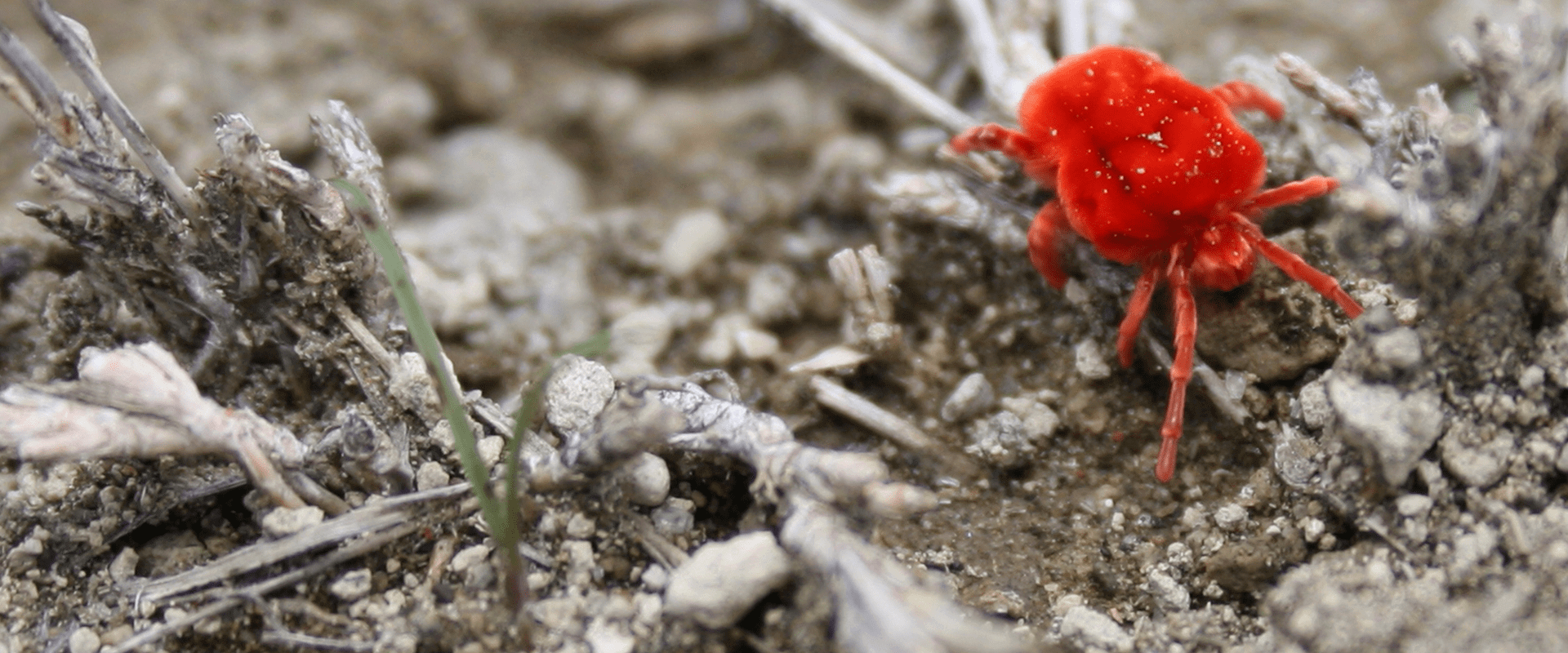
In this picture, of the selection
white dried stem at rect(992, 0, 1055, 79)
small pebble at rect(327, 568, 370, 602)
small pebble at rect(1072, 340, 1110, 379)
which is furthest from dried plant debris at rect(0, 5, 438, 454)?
white dried stem at rect(992, 0, 1055, 79)

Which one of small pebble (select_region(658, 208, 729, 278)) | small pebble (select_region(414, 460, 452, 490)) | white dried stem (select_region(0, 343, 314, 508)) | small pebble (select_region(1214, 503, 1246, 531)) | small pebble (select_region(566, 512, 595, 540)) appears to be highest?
white dried stem (select_region(0, 343, 314, 508))

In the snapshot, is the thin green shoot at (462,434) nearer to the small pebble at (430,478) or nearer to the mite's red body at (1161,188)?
the small pebble at (430,478)

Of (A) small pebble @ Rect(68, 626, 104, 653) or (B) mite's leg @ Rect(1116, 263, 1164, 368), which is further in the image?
(B) mite's leg @ Rect(1116, 263, 1164, 368)

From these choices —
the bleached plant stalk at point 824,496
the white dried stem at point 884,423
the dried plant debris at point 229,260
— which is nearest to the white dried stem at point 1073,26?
the white dried stem at point 884,423

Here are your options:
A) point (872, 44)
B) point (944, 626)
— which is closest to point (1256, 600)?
point (944, 626)

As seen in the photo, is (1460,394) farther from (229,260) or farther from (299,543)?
(229,260)

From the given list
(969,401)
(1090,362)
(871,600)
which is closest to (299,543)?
(871,600)

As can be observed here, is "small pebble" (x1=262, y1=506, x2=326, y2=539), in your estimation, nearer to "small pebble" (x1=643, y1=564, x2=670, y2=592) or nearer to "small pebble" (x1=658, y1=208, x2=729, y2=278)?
"small pebble" (x1=643, y1=564, x2=670, y2=592)
